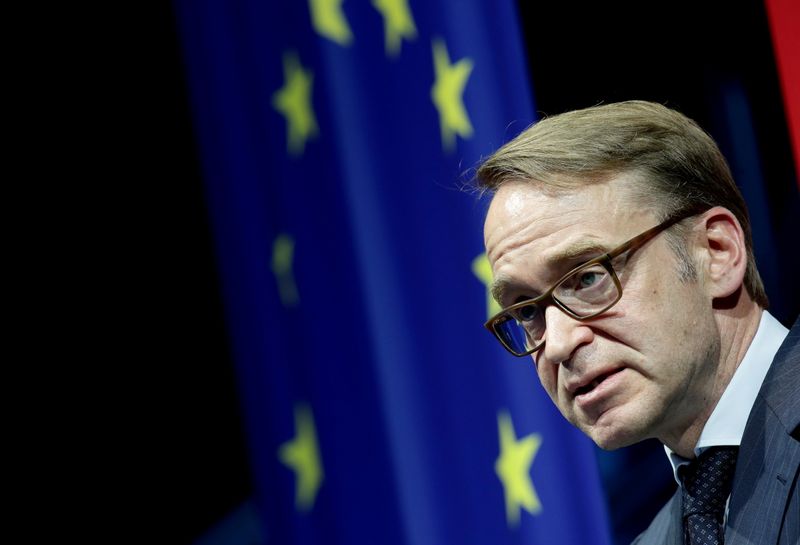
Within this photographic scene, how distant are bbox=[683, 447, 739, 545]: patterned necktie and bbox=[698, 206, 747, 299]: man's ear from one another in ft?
0.75

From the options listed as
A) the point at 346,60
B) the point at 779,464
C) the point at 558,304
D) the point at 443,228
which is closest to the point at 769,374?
the point at 779,464

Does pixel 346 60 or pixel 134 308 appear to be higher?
pixel 346 60

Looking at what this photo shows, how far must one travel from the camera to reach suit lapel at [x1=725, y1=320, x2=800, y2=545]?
4.27 feet

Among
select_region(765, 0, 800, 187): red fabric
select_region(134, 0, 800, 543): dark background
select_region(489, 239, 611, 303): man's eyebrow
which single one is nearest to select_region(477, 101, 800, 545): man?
select_region(489, 239, 611, 303): man's eyebrow

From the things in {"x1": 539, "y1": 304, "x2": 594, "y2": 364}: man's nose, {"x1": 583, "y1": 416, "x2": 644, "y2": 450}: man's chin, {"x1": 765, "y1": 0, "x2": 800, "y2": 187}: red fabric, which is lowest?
{"x1": 583, "y1": 416, "x2": 644, "y2": 450}: man's chin

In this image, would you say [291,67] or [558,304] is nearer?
[558,304]

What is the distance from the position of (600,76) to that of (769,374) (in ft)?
4.07

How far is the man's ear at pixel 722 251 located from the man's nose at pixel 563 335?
203 millimetres

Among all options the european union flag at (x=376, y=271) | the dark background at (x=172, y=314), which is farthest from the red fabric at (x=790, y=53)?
the dark background at (x=172, y=314)

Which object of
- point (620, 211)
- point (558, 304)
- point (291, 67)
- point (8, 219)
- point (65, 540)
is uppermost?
point (291, 67)

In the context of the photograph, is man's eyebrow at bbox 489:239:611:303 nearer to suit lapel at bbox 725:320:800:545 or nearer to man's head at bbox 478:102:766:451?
man's head at bbox 478:102:766:451

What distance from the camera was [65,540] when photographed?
2.93 m

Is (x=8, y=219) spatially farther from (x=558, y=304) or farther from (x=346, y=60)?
(x=558, y=304)

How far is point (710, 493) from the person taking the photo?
1441 mm
